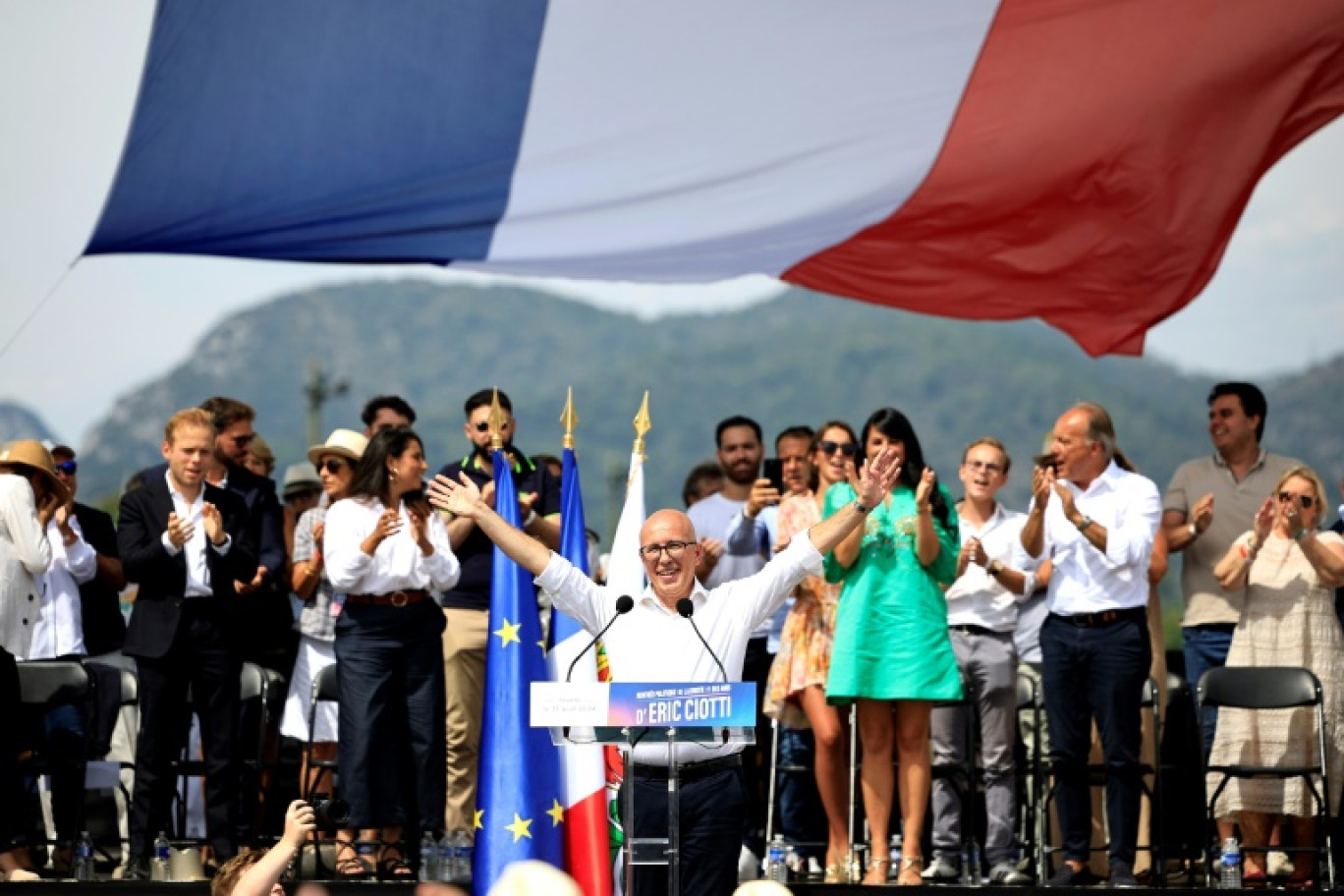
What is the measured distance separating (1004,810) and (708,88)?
3600 mm

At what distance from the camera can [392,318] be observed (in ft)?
431

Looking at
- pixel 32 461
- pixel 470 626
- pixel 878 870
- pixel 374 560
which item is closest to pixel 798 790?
pixel 878 870

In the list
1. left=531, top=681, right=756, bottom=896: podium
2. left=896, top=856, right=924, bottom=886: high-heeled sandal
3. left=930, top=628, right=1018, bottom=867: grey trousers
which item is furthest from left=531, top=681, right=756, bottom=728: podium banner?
left=930, top=628, right=1018, bottom=867: grey trousers

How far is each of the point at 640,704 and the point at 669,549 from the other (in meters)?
1.00

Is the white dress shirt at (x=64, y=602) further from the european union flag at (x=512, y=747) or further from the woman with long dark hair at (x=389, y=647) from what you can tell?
the european union flag at (x=512, y=747)

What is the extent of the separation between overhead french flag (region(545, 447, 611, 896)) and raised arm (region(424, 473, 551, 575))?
61.4 inches

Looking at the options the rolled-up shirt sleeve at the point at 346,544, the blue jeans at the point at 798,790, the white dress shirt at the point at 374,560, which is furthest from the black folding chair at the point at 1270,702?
the rolled-up shirt sleeve at the point at 346,544

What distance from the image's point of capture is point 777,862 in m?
8.30

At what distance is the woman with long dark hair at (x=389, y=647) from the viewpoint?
839 cm

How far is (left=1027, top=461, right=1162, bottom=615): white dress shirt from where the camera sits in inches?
321

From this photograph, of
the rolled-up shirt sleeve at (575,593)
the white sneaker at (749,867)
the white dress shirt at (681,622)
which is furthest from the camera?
the white sneaker at (749,867)

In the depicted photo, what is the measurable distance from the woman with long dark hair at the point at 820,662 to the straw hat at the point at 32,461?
9.76ft

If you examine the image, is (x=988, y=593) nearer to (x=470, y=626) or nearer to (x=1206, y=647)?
(x=1206, y=647)

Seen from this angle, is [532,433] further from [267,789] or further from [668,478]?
[267,789]
